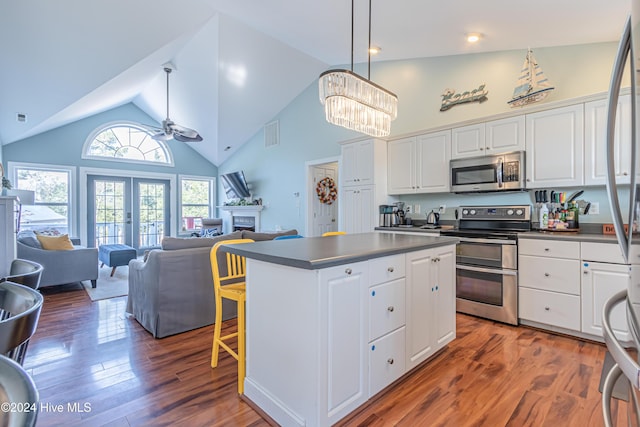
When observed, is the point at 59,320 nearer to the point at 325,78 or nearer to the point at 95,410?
the point at 95,410

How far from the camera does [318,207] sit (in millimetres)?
6137

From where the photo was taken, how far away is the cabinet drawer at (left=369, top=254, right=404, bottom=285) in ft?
5.91

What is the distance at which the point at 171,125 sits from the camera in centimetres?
516

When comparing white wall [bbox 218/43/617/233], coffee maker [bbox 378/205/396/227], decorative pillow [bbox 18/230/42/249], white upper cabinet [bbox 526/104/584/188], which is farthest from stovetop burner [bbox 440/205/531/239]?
decorative pillow [bbox 18/230/42/249]

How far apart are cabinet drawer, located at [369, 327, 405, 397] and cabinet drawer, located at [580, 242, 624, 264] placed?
6.39 ft

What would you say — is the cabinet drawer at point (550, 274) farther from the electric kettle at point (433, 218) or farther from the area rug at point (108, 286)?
the area rug at point (108, 286)

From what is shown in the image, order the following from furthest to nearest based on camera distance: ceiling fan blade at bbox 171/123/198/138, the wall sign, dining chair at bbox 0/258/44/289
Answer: ceiling fan blade at bbox 171/123/198/138 → the wall sign → dining chair at bbox 0/258/44/289

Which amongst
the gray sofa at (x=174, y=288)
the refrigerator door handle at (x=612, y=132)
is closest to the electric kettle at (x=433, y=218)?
the gray sofa at (x=174, y=288)

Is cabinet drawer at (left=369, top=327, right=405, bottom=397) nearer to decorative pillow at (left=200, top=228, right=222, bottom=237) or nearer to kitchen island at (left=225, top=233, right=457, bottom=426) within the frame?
kitchen island at (left=225, top=233, right=457, bottom=426)

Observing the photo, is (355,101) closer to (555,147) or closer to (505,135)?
(505,135)

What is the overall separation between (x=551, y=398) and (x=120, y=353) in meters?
3.16

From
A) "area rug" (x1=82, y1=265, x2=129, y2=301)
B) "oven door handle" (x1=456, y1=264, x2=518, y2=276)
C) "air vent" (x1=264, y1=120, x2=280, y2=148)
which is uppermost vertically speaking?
"air vent" (x1=264, y1=120, x2=280, y2=148)

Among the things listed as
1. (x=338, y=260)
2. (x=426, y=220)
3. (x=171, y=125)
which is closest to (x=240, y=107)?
(x=171, y=125)

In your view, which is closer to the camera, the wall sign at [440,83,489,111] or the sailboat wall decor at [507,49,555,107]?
the sailboat wall decor at [507,49,555,107]
